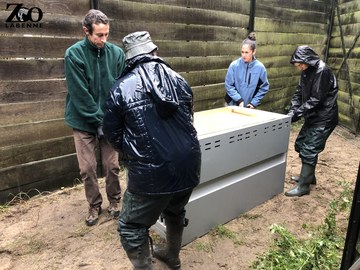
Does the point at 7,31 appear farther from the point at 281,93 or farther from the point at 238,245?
the point at 281,93

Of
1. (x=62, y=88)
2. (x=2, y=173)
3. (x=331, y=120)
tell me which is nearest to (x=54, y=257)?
(x=2, y=173)

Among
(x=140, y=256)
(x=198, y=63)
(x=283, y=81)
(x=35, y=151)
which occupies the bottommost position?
(x=140, y=256)

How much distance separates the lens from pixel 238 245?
118 inches

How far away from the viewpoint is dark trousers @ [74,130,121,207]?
3104 mm

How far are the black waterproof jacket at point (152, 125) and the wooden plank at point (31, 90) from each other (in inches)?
75.6

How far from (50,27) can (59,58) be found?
338mm

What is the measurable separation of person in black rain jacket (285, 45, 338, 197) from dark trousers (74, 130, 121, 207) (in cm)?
207

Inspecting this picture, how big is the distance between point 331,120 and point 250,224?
1.58 metres

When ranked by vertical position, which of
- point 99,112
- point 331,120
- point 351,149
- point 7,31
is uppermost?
point 7,31

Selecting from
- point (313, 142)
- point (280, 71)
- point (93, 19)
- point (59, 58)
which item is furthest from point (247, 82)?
point (280, 71)

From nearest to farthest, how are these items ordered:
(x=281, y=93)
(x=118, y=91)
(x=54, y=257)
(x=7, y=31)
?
(x=118, y=91), (x=54, y=257), (x=7, y=31), (x=281, y=93)

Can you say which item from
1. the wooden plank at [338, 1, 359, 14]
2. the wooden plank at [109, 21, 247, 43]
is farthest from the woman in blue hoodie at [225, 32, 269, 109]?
the wooden plank at [338, 1, 359, 14]

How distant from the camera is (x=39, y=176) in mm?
3805
